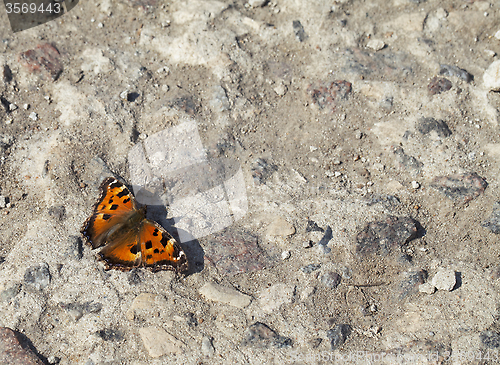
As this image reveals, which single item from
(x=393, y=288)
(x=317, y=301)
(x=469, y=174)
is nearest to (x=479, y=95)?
(x=469, y=174)

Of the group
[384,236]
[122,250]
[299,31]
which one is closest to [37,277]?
[122,250]

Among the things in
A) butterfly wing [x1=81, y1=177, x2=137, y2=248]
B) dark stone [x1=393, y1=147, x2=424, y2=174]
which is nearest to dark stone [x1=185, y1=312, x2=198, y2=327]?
butterfly wing [x1=81, y1=177, x2=137, y2=248]

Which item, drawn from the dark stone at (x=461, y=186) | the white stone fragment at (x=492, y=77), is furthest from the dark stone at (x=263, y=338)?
the white stone fragment at (x=492, y=77)

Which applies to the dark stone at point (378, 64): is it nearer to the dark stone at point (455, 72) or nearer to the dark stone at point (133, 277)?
the dark stone at point (455, 72)

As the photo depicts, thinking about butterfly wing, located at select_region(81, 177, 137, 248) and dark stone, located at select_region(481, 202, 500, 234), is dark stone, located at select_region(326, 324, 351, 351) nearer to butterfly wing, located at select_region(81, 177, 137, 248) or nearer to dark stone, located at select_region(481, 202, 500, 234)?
dark stone, located at select_region(481, 202, 500, 234)

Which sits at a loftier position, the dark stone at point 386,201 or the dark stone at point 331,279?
the dark stone at point 386,201

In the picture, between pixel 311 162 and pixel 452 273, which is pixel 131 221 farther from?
pixel 452 273

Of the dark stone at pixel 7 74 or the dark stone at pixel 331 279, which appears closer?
the dark stone at pixel 331 279
